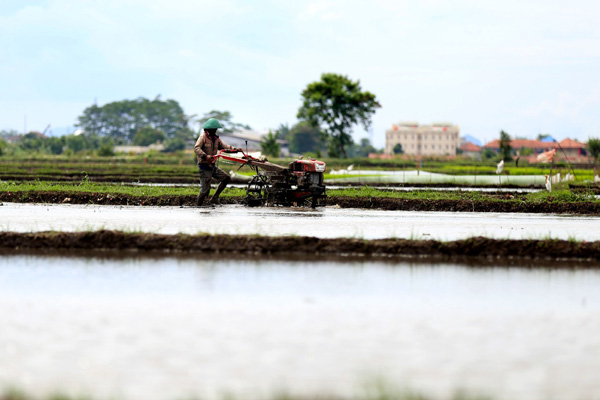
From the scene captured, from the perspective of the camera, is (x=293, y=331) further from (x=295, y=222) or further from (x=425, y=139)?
(x=425, y=139)

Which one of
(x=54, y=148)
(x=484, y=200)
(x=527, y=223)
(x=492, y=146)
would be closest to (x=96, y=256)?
(x=527, y=223)

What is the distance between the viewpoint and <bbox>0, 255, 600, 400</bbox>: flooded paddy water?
4.16 meters

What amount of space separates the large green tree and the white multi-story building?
126 ft

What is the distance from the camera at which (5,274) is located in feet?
24.3

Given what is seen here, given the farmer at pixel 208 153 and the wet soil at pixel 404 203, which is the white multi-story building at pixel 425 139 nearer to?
the wet soil at pixel 404 203

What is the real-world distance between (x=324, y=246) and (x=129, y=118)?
14601 cm

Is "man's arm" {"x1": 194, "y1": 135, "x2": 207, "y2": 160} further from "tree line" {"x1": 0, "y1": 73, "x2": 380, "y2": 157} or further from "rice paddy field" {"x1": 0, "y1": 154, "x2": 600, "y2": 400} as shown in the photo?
"tree line" {"x1": 0, "y1": 73, "x2": 380, "y2": 157}

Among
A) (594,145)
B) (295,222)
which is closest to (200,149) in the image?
(295,222)

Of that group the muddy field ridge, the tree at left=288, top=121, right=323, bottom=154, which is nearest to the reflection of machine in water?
the muddy field ridge

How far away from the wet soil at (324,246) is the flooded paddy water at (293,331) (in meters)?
1.11

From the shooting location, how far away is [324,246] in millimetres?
9078

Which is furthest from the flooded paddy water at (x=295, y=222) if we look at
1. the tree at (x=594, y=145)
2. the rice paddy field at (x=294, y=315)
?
the tree at (x=594, y=145)

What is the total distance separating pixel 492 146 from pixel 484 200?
12173 cm

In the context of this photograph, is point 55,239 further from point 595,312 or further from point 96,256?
point 595,312
